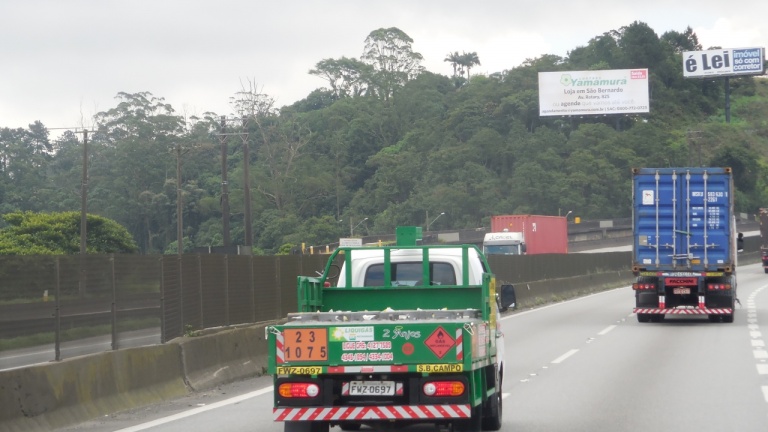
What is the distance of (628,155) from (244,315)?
102 meters

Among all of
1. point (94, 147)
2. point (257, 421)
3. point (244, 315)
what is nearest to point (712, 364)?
point (244, 315)

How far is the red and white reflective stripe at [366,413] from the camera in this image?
9.70 meters

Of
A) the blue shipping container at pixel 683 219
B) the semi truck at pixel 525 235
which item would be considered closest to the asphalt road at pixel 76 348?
the blue shipping container at pixel 683 219

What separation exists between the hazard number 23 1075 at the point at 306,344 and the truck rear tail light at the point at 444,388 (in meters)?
0.88

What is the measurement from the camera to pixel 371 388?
9.84 metres

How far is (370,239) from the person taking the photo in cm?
9131

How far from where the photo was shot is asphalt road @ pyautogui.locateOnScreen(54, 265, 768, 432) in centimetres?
1218

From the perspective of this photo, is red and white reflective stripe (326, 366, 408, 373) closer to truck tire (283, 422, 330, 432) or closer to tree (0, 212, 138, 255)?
truck tire (283, 422, 330, 432)

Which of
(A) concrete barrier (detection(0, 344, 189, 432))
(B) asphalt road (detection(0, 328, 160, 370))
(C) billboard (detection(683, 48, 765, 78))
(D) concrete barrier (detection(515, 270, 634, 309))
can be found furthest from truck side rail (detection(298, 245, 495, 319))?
(C) billboard (detection(683, 48, 765, 78))

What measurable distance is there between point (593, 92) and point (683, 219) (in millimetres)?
84383

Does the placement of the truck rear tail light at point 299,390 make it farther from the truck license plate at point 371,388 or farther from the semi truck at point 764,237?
the semi truck at point 764,237

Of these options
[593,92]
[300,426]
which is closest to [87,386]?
[300,426]

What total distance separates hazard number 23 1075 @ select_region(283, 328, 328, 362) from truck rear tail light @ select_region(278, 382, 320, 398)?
23 centimetres

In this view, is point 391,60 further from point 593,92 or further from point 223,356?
point 223,356
